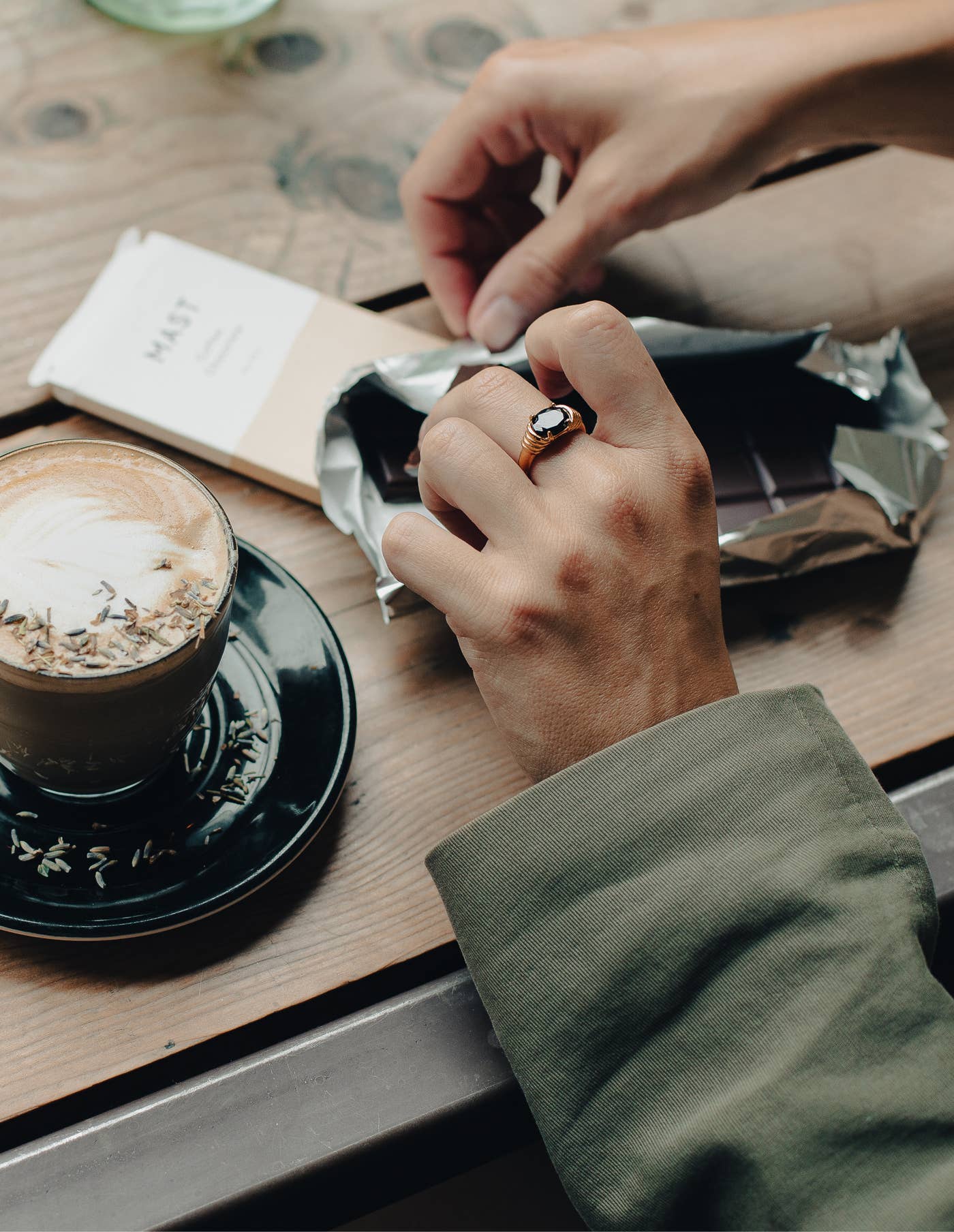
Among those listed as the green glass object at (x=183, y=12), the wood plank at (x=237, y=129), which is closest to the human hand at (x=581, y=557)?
the wood plank at (x=237, y=129)

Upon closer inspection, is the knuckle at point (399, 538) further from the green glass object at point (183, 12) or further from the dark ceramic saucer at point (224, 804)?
the green glass object at point (183, 12)

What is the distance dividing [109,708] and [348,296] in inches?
20.4

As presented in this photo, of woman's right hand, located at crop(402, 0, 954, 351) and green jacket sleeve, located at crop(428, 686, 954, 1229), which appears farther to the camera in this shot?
woman's right hand, located at crop(402, 0, 954, 351)

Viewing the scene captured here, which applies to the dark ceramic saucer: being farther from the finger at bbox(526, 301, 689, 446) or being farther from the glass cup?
the finger at bbox(526, 301, 689, 446)

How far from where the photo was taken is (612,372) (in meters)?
0.63

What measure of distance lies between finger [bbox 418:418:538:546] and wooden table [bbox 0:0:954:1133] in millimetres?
167

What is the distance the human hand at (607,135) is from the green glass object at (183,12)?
35 cm

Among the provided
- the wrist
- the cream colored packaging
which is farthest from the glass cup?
the wrist

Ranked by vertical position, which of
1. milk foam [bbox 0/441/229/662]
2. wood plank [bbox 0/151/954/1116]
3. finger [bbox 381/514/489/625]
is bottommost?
wood plank [bbox 0/151/954/1116]

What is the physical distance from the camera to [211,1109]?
587 mm

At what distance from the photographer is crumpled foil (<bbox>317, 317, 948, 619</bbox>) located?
772 millimetres

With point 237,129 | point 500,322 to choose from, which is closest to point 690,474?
point 500,322

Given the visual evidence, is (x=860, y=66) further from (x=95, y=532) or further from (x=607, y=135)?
(x=95, y=532)

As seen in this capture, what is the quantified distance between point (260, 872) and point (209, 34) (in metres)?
0.91
